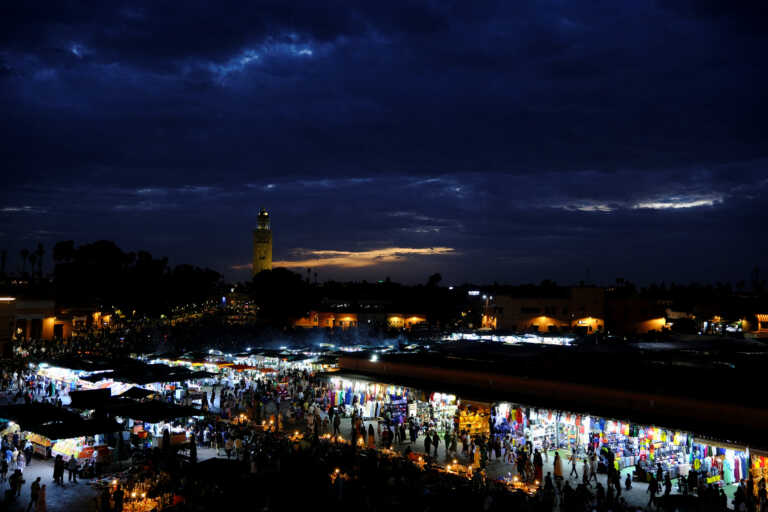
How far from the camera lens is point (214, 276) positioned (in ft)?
449

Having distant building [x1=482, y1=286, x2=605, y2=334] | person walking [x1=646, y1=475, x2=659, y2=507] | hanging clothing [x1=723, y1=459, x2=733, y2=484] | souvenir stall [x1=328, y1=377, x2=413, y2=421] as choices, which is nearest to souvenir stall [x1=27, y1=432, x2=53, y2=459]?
souvenir stall [x1=328, y1=377, x2=413, y2=421]

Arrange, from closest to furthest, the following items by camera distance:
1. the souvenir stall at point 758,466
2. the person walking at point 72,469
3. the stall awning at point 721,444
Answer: the souvenir stall at point 758,466, the stall awning at point 721,444, the person walking at point 72,469

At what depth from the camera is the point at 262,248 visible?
456 feet

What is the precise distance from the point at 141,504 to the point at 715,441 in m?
13.8

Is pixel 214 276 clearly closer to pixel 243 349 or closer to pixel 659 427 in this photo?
pixel 243 349

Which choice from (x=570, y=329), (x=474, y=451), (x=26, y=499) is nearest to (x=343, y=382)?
(x=474, y=451)

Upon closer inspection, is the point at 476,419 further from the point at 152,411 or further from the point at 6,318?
the point at 6,318

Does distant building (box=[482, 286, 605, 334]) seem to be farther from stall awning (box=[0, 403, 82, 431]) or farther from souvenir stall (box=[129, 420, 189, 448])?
stall awning (box=[0, 403, 82, 431])

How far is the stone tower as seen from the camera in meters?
137

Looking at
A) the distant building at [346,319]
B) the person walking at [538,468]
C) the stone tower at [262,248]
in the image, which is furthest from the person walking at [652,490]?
the stone tower at [262,248]

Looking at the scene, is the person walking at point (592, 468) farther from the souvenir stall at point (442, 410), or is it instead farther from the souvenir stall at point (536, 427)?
the souvenir stall at point (442, 410)

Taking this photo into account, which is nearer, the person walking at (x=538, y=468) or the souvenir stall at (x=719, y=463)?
the souvenir stall at (x=719, y=463)

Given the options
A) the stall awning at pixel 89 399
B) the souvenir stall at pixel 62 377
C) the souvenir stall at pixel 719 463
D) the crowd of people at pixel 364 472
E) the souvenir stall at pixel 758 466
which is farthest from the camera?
the souvenir stall at pixel 62 377

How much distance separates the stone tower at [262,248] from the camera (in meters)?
137
